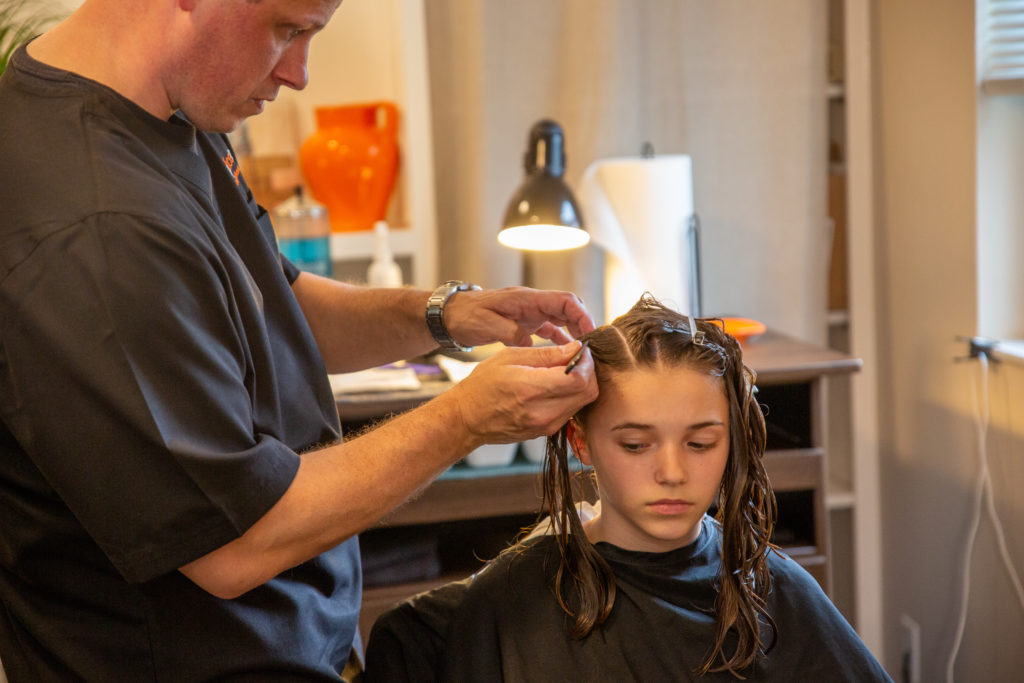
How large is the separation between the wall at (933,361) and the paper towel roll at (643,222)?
2.00 ft

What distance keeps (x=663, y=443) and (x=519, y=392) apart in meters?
0.29

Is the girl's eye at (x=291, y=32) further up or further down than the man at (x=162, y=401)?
further up

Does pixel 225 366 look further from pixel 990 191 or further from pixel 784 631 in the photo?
pixel 990 191

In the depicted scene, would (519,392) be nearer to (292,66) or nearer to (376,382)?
(292,66)

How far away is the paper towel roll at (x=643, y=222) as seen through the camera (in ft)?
7.71

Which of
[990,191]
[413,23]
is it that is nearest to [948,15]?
[990,191]

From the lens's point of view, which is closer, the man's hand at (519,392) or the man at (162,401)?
the man at (162,401)

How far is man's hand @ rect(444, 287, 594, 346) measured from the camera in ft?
4.66

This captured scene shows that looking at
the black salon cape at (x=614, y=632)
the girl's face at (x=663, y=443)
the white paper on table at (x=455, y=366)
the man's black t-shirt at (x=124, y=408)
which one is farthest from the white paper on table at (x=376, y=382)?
the man's black t-shirt at (x=124, y=408)

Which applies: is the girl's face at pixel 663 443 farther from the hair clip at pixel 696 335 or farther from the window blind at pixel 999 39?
the window blind at pixel 999 39

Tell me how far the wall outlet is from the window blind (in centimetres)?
138

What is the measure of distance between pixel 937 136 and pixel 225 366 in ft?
6.49

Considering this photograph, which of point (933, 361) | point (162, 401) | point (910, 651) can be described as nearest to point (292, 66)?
point (162, 401)

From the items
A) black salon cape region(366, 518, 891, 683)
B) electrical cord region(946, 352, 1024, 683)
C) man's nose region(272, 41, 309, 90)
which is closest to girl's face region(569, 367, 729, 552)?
black salon cape region(366, 518, 891, 683)
